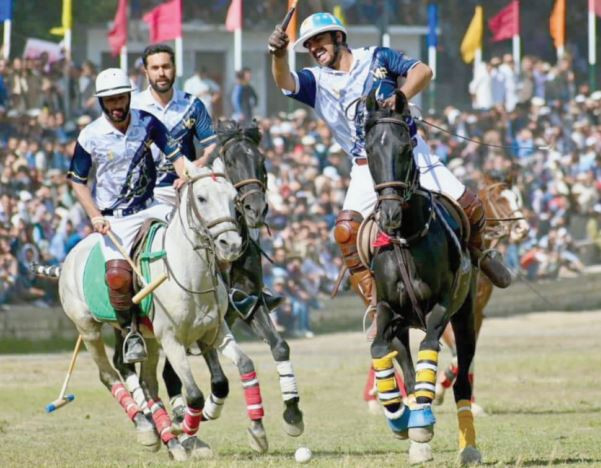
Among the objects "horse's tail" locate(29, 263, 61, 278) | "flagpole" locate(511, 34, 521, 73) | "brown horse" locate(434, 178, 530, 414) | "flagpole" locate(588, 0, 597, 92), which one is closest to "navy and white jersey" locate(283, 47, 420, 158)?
"horse's tail" locate(29, 263, 61, 278)

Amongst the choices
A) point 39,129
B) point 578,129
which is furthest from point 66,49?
point 578,129

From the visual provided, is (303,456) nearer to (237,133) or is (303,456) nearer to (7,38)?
(237,133)

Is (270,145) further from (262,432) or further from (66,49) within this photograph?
(262,432)

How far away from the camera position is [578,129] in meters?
35.2

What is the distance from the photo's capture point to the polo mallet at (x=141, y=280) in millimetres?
11883

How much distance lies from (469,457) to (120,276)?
305 centimetres

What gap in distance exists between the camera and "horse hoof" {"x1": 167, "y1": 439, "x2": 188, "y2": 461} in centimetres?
1183

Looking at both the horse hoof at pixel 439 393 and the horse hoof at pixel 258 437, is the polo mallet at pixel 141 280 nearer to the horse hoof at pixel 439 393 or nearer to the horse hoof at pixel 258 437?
the horse hoof at pixel 258 437

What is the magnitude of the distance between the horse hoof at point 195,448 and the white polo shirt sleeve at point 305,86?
266 cm

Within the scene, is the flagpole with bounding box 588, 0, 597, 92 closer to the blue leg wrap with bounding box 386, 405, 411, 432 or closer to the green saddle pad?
the green saddle pad

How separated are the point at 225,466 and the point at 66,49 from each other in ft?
65.1

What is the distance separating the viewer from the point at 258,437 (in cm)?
1220

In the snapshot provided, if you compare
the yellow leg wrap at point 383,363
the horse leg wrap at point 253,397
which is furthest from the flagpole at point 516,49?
the yellow leg wrap at point 383,363

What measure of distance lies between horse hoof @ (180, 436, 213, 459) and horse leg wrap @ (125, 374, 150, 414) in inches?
22.3
